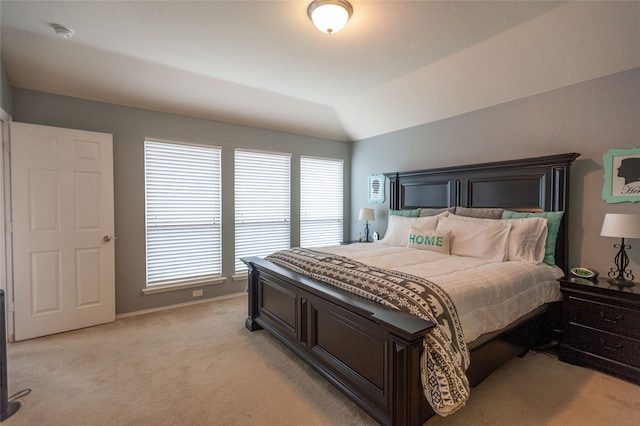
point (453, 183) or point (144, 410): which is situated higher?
point (453, 183)

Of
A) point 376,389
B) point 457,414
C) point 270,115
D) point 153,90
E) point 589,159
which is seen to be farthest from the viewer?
point 270,115

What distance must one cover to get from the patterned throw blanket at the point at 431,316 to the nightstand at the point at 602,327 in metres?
1.44

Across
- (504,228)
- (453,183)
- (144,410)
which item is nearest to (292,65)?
(453,183)

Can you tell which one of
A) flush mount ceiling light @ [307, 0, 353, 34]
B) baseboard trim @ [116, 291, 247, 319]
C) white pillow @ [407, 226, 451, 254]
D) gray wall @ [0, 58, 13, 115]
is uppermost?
flush mount ceiling light @ [307, 0, 353, 34]

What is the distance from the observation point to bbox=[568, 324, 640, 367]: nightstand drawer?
222cm

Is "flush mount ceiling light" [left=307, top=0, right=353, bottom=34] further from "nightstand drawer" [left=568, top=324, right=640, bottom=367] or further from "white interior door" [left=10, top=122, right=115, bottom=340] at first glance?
"nightstand drawer" [left=568, top=324, right=640, bottom=367]

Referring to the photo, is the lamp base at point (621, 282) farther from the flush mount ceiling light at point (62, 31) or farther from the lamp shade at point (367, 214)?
the flush mount ceiling light at point (62, 31)

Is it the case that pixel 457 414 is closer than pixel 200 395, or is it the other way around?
pixel 457 414

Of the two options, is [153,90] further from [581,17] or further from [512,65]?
[581,17]

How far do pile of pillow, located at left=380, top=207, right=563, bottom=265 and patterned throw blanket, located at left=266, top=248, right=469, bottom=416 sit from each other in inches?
48.0

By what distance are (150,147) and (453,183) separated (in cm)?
381

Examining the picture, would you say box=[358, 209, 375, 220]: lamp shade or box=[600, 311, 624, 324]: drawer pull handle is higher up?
box=[358, 209, 375, 220]: lamp shade


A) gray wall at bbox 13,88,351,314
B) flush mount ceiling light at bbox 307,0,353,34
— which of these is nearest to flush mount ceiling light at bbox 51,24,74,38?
gray wall at bbox 13,88,351,314

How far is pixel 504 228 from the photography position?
2939 mm
